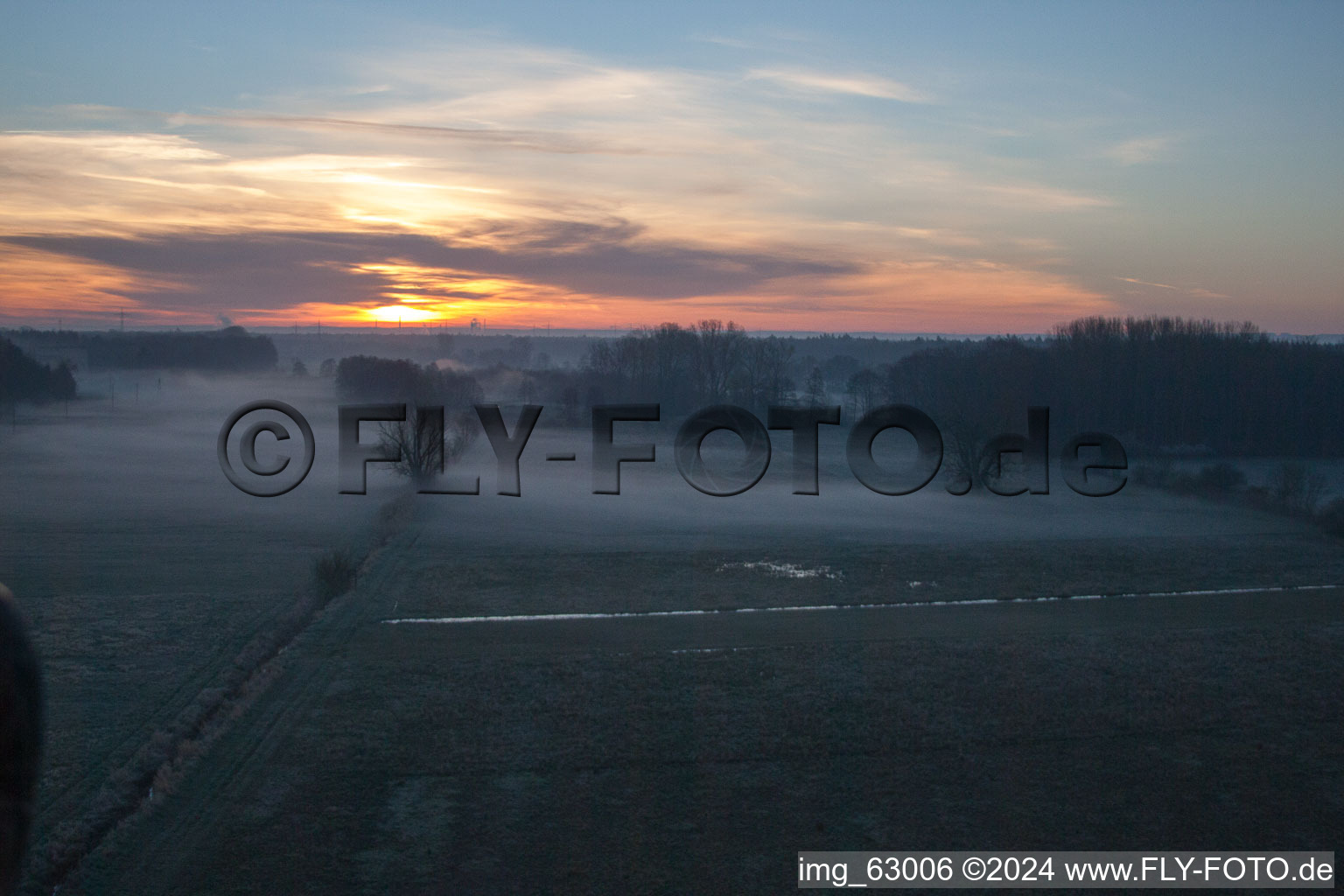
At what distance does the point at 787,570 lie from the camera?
88.6 feet

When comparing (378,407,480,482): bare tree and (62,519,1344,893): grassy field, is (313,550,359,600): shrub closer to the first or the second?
(62,519,1344,893): grassy field

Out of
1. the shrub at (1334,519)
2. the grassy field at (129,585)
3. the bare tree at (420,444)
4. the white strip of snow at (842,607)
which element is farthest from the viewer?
the bare tree at (420,444)

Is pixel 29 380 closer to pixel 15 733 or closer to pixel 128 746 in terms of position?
pixel 128 746

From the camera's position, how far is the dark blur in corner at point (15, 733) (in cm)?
141

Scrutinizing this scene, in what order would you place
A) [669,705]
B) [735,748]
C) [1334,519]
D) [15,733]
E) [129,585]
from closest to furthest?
[15,733] → [735,748] → [669,705] → [129,585] → [1334,519]

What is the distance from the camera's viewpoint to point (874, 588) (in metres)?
24.2

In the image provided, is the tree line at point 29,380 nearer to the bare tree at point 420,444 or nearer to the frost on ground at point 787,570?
the bare tree at point 420,444

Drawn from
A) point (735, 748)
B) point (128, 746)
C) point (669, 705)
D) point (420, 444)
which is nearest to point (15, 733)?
point (735, 748)

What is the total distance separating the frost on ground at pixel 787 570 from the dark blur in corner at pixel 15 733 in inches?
979

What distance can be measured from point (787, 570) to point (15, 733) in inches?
1026

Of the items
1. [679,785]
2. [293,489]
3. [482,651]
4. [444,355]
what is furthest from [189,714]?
[444,355]

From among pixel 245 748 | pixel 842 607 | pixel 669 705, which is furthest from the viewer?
pixel 842 607

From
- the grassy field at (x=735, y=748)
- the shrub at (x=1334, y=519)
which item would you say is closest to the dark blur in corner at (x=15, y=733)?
the grassy field at (x=735, y=748)

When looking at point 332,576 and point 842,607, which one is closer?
point 842,607
